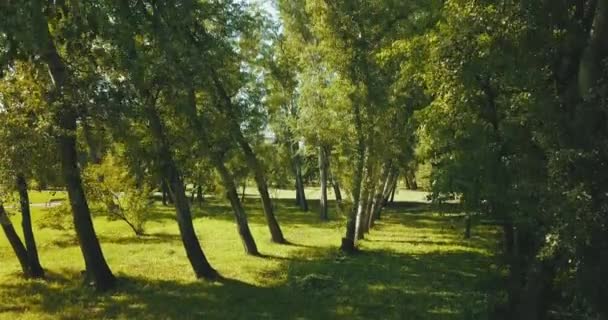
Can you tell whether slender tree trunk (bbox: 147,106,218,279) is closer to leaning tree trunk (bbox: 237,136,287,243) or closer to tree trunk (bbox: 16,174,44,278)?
tree trunk (bbox: 16,174,44,278)

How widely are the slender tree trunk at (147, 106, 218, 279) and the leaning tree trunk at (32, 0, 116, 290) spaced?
1.97 m

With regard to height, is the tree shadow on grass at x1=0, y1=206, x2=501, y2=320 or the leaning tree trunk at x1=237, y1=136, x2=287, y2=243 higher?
Result: the leaning tree trunk at x1=237, y1=136, x2=287, y2=243

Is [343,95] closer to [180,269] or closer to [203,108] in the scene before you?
[203,108]

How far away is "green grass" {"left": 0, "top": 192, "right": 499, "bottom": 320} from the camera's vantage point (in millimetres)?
12203

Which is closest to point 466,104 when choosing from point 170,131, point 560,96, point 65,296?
point 560,96

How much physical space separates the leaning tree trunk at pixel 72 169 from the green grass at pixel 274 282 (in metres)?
0.60

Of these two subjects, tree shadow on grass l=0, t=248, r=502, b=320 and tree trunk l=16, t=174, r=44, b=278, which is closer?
tree shadow on grass l=0, t=248, r=502, b=320

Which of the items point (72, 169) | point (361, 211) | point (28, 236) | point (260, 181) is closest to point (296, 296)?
point (72, 169)

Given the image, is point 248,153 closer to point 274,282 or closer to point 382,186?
point 274,282

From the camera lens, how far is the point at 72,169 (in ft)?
45.4

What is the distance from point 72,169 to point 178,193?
2.80m

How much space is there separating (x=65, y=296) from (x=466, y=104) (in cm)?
1054

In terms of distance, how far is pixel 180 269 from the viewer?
17.9m

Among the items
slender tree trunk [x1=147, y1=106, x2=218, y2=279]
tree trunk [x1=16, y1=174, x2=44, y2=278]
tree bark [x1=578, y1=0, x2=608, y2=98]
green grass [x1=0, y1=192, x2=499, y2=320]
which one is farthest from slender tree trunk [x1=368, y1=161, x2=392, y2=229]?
tree bark [x1=578, y1=0, x2=608, y2=98]
